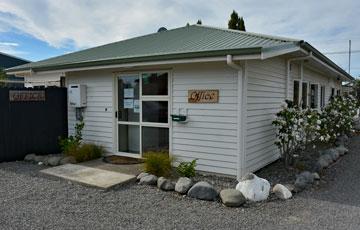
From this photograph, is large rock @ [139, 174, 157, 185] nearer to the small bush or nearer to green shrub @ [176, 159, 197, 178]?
green shrub @ [176, 159, 197, 178]

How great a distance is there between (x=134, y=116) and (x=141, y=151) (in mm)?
833

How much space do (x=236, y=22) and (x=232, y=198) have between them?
13.7 m

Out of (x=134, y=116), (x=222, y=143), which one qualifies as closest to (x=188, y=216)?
(x=222, y=143)

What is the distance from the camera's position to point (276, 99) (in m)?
7.12

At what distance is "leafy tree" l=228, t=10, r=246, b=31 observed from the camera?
16109 millimetres

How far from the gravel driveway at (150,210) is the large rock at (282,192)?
0.10 metres

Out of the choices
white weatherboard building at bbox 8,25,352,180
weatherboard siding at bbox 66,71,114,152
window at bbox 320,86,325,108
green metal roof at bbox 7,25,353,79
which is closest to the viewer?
green metal roof at bbox 7,25,353,79

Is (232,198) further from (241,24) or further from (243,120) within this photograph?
(241,24)

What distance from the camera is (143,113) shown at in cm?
671

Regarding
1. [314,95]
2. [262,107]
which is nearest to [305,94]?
[314,95]

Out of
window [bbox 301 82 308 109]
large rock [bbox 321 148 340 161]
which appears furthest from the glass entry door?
window [bbox 301 82 308 109]

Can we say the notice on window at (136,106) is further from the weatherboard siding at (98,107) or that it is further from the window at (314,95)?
the window at (314,95)

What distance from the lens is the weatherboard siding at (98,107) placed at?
7.22 metres

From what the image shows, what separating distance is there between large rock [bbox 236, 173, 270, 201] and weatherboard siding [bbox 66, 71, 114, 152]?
149 inches
